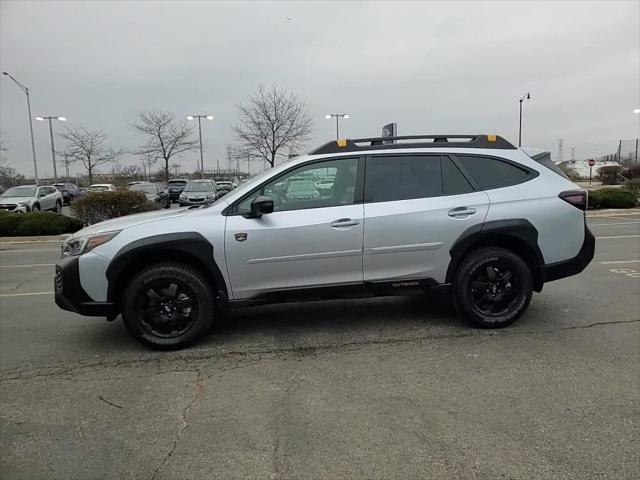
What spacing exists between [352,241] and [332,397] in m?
1.48

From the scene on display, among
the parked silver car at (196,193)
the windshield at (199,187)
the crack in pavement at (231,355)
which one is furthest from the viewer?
the windshield at (199,187)

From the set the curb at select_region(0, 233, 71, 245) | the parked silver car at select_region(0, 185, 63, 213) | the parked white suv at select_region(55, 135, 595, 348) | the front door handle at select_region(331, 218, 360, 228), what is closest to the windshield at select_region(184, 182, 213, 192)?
the parked silver car at select_region(0, 185, 63, 213)

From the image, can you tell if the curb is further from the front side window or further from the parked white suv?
the front side window

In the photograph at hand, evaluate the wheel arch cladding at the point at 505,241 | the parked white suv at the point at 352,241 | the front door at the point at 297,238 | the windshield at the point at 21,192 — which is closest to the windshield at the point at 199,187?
the windshield at the point at 21,192

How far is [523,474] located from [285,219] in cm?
269

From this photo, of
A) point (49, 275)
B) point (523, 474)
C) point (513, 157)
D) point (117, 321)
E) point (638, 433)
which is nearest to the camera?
point (523, 474)

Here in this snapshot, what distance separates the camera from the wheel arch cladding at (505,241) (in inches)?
183

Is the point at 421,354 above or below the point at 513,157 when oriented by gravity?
below

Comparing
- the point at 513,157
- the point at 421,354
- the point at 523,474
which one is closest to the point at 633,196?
the point at 513,157

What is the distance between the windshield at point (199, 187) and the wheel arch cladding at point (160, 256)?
23.5m

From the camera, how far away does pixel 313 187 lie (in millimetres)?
4609

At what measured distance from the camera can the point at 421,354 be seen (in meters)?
4.24

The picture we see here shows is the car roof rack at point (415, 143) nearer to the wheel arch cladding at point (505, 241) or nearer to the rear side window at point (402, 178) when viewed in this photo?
the rear side window at point (402, 178)

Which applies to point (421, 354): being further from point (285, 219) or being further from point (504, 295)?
point (285, 219)
